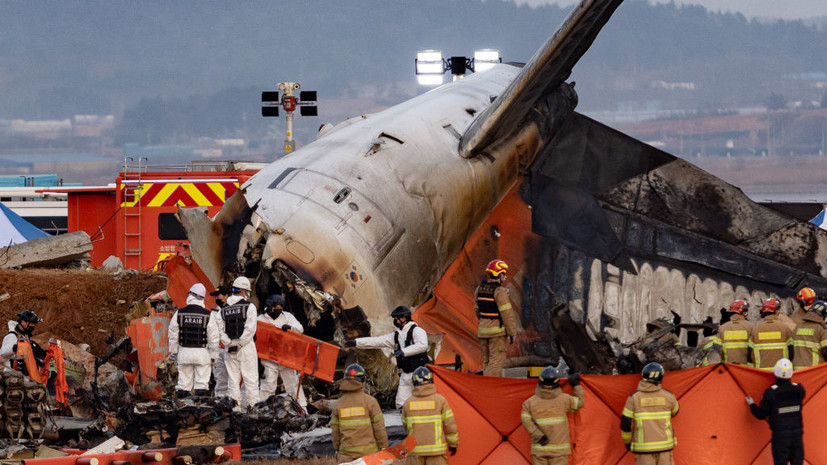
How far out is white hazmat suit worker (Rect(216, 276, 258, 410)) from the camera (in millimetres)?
17562

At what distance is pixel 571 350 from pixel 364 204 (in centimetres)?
421

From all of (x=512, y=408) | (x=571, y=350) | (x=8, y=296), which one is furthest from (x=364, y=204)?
(x=8, y=296)

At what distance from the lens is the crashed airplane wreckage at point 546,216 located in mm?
20203

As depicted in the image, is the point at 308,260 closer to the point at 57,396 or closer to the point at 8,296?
the point at 57,396

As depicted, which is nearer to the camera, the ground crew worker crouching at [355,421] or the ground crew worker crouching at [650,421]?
the ground crew worker crouching at [650,421]

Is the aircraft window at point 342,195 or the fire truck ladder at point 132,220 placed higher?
the fire truck ladder at point 132,220

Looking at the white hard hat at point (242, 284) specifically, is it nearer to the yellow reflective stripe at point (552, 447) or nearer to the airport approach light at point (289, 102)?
the yellow reflective stripe at point (552, 447)

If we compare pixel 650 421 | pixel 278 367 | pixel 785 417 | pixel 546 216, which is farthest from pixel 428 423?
pixel 546 216

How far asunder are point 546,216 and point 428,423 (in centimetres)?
1000

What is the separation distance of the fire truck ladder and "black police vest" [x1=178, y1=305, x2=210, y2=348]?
14.4 m

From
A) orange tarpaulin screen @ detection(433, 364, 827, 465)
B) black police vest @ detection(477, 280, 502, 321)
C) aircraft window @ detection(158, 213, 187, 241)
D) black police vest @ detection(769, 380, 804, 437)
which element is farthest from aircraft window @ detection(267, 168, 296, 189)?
aircraft window @ detection(158, 213, 187, 241)

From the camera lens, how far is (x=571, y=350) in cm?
1972

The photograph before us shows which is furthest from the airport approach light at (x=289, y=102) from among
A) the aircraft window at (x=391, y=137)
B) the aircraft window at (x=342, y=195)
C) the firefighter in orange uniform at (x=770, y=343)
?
the firefighter in orange uniform at (x=770, y=343)

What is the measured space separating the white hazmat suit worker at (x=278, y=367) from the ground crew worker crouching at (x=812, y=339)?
761 centimetres
